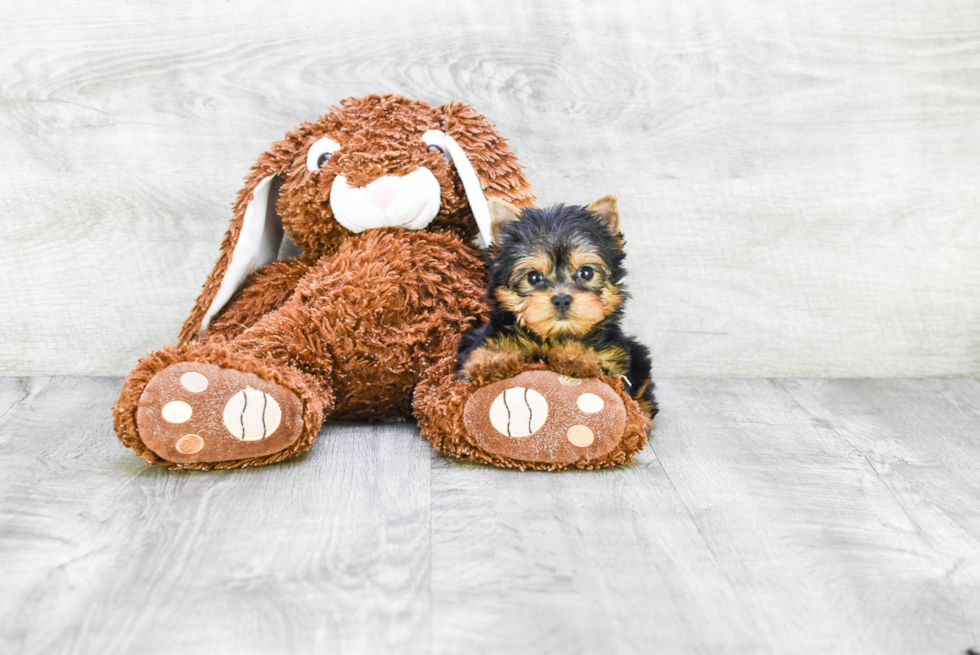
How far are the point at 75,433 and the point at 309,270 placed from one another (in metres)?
0.52

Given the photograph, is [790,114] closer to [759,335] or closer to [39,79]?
[759,335]

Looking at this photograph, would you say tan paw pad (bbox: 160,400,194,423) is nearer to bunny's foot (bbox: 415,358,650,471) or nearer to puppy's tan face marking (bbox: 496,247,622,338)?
bunny's foot (bbox: 415,358,650,471)

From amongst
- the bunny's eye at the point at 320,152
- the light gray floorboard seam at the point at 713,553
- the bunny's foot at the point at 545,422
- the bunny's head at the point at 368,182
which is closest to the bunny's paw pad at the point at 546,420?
the bunny's foot at the point at 545,422

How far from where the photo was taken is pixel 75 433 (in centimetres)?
163

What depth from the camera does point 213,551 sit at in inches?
45.2

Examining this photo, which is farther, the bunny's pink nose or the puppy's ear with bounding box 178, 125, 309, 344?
the puppy's ear with bounding box 178, 125, 309, 344

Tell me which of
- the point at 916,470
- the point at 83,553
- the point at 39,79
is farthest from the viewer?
the point at 39,79

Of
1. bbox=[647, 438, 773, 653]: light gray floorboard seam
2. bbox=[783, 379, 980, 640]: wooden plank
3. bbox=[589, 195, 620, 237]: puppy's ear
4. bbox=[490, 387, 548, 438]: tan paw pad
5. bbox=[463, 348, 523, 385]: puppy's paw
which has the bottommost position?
bbox=[783, 379, 980, 640]: wooden plank

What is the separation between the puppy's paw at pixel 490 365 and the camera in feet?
4.72

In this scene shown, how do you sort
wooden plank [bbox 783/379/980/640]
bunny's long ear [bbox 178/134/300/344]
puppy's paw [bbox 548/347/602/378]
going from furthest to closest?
bunny's long ear [bbox 178/134/300/344]
puppy's paw [bbox 548/347/602/378]
wooden plank [bbox 783/379/980/640]

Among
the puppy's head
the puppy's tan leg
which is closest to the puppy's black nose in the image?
the puppy's head

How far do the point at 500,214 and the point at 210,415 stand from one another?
→ 57 cm

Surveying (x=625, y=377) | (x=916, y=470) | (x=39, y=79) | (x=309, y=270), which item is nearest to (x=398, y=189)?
(x=309, y=270)

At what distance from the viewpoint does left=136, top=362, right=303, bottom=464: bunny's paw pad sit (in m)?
1.34
